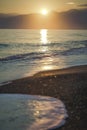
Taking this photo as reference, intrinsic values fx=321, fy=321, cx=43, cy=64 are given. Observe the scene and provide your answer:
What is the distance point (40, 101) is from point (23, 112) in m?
1.54

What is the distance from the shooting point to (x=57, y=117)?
9.35m

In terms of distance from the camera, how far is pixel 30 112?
Answer: 32.8ft

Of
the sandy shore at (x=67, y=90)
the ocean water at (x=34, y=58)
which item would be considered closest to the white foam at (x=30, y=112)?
the sandy shore at (x=67, y=90)

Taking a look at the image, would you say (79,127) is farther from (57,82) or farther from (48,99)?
(57,82)

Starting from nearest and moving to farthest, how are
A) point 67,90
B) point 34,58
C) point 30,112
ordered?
1. point 30,112
2. point 67,90
3. point 34,58

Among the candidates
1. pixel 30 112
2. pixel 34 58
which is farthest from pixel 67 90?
pixel 34 58

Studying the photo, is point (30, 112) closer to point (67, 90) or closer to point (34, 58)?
point (67, 90)

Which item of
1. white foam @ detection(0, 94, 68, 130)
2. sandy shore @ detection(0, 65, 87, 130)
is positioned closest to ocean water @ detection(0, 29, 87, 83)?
sandy shore @ detection(0, 65, 87, 130)

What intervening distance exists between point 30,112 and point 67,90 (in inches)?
131

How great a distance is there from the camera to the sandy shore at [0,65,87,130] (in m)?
9.14

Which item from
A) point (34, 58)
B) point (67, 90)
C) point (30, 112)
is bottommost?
point (30, 112)

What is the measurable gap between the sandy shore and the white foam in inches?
11.9

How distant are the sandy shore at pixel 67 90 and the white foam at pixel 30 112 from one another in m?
0.30

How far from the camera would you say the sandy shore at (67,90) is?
30.0ft
